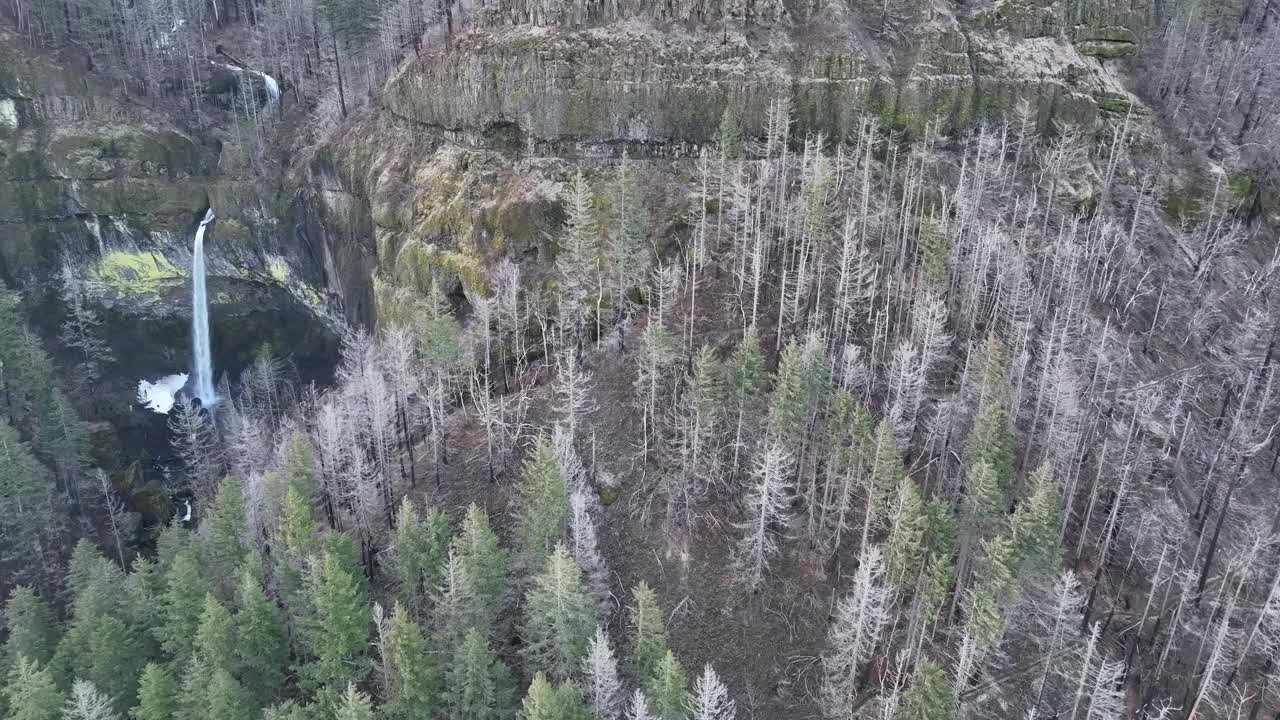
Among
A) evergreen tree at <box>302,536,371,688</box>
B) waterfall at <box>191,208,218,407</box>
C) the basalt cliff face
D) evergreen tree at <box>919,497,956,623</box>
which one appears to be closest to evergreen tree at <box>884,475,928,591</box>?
evergreen tree at <box>919,497,956,623</box>

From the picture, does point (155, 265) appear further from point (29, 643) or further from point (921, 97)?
point (921, 97)

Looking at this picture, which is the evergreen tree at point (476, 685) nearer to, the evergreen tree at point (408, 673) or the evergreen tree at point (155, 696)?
the evergreen tree at point (408, 673)

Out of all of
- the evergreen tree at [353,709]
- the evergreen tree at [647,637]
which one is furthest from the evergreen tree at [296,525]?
the evergreen tree at [647,637]

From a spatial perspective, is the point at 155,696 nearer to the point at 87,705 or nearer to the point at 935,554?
the point at 87,705

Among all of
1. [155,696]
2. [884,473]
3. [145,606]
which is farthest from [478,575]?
[884,473]

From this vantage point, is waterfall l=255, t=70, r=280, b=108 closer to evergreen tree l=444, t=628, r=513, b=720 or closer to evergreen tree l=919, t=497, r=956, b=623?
evergreen tree l=444, t=628, r=513, b=720

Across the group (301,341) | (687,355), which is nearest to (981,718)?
(687,355)
